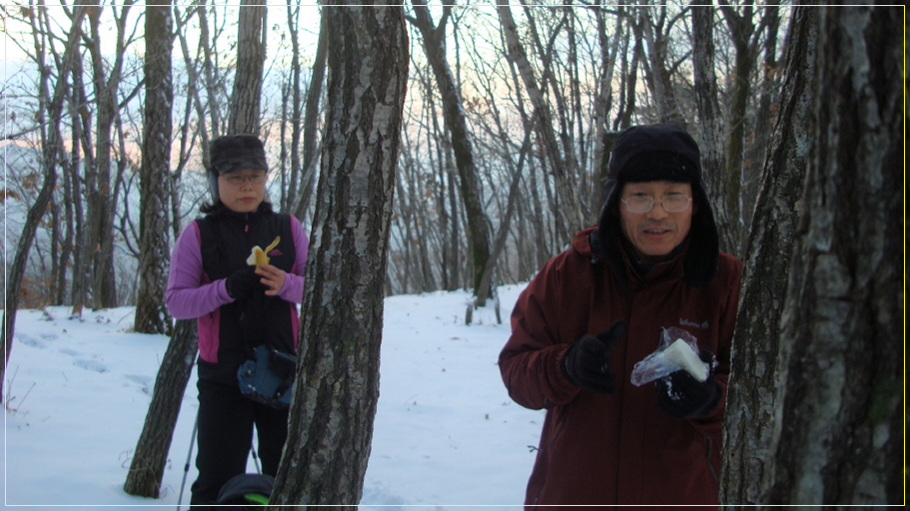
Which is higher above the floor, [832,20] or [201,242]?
[832,20]

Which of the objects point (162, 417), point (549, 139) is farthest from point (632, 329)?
point (549, 139)

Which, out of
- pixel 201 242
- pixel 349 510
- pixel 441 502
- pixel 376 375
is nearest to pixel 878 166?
pixel 376 375

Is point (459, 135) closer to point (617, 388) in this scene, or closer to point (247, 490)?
point (247, 490)

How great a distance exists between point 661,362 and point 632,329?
Answer: 0.50 ft

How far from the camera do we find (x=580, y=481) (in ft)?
5.56

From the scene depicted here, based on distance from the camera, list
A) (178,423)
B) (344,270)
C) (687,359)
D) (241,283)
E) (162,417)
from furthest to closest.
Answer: (178,423) → (162,417) → (241,283) → (344,270) → (687,359)

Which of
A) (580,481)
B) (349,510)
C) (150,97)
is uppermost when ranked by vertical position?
(150,97)

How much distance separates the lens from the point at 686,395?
5.16 ft

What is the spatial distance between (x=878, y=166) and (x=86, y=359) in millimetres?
6803

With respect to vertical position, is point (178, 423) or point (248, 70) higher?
point (248, 70)

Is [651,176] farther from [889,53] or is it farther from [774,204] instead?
[889,53]

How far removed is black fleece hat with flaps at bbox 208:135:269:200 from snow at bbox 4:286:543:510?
1.55 meters

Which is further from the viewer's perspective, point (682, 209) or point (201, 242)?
point (201, 242)

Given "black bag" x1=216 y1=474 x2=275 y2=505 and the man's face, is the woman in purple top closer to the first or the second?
"black bag" x1=216 y1=474 x2=275 y2=505
